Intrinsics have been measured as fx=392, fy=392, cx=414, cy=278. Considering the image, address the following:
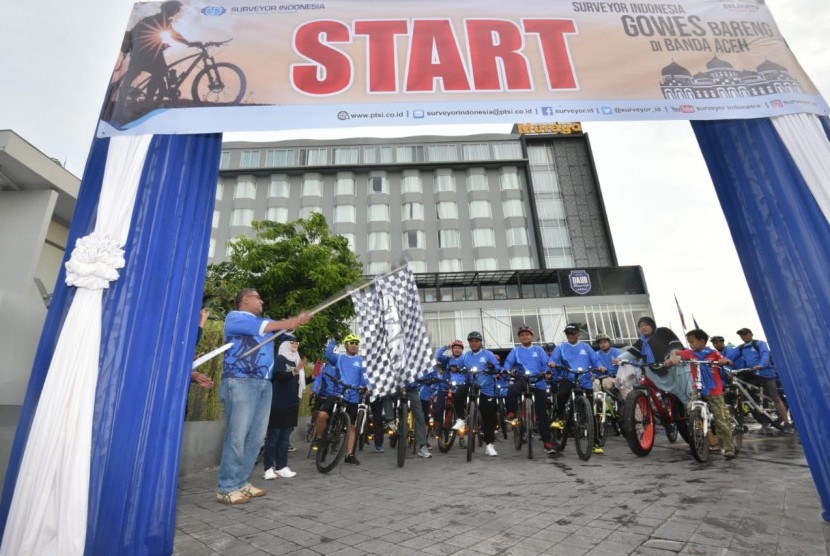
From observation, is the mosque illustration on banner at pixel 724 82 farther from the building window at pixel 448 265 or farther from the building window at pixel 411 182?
the building window at pixel 411 182

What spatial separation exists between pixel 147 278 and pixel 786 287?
5.00 meters

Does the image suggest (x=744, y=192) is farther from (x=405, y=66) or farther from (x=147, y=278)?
(x=147, y=278)

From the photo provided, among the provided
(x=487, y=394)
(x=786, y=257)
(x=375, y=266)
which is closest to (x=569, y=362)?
(x=487, y=394)

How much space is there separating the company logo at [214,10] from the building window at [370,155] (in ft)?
115

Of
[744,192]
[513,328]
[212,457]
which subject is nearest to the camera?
[744,192]

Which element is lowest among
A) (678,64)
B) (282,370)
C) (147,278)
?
(282,370)

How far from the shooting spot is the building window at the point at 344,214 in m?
35.4

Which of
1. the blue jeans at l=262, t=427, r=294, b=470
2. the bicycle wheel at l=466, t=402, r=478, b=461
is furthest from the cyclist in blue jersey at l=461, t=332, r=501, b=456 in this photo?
the blue jeans at l=262, t=427, r=294, b=470

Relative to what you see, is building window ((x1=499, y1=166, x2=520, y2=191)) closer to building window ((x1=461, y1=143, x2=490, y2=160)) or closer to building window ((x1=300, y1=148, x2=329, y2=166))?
building window ((x1=461, y1=143, x2=490, y2=160))

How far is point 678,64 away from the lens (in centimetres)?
368

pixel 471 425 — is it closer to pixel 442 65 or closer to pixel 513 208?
pixel 442 65

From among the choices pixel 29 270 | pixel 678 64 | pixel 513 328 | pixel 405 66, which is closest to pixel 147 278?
pixel 29 270

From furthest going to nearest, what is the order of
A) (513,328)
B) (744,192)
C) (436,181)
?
(436,181)
(513,328)
(744,192)

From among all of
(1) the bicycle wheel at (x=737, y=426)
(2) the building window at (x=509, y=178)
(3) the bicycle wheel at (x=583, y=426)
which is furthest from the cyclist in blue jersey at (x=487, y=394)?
(2) the building window at (x=509, y=178)
